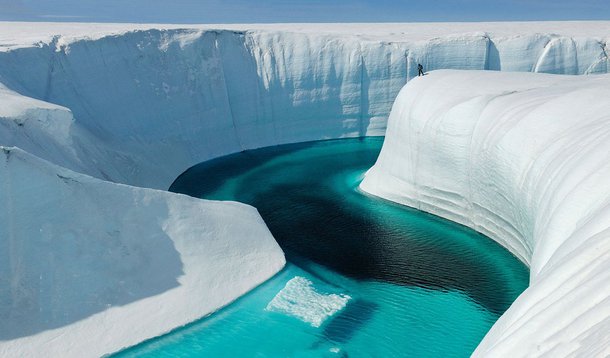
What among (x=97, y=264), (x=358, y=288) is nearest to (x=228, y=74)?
(x=358, y=288)

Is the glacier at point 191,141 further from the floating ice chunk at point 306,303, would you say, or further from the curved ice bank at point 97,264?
the floating ice chunk at point 306,303

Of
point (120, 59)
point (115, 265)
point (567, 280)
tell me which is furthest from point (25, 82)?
point (567, 280)

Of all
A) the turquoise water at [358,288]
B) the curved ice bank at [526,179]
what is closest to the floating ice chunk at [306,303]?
the turquoise water at [358,288]

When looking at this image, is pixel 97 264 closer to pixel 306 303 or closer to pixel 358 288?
pixel 306 303

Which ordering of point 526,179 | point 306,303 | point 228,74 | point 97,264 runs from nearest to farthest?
point 97,264 < point 306,303 < point 526,179 < point 228,74

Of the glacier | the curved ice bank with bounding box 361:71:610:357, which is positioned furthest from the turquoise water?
the curved ice bank with bounding box 361:71:610:357

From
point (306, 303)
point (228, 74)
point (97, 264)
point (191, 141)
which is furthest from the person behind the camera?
point (228, 74)

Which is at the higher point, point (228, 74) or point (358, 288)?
point (228, 74)
